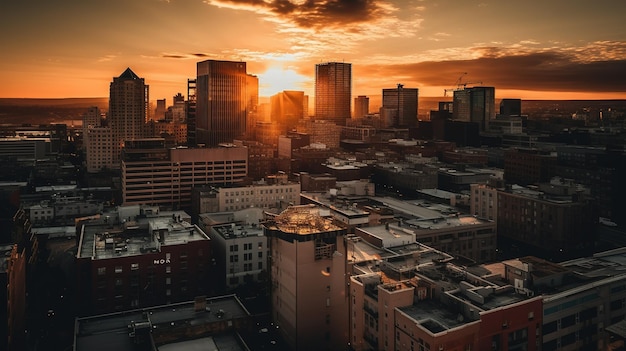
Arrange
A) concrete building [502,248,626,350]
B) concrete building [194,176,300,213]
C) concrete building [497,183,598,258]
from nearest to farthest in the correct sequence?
concrete building [502,248,626,350]
concrete building [497,183,598,258]
concrete building [194,176,300,213]

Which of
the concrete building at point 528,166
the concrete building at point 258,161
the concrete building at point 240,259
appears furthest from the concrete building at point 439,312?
the concrete building at point 258,161

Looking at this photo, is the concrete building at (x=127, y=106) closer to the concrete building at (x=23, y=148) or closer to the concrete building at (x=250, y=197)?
the concrete building at (x=23, y=148)

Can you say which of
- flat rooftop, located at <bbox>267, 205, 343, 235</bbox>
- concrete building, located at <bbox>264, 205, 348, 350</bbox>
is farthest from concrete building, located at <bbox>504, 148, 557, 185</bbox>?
concrete building, located at <bbox>264, 205, 348, 350</bbox>

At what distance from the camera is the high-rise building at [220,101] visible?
176 meters

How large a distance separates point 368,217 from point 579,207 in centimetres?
3056

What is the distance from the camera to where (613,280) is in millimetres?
43125

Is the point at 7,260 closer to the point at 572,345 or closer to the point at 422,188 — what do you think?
the point at 572,345

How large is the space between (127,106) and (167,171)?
9356 centimetres

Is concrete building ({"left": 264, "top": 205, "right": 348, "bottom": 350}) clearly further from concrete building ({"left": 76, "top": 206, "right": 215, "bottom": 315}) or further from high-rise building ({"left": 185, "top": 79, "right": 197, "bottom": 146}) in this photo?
high-rise building ({"left": 185, "top": 79, "right": 197, "bottom": 146})

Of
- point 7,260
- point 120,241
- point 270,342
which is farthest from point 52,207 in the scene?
point 270,342

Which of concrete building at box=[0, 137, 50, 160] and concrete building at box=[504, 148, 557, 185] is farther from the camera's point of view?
concrete building at box=[0, 137, 50, 160]

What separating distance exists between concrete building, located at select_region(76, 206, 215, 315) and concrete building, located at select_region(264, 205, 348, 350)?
15845mm

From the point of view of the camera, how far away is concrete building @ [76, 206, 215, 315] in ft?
171

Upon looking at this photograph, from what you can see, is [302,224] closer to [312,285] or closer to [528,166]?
[312,285]
